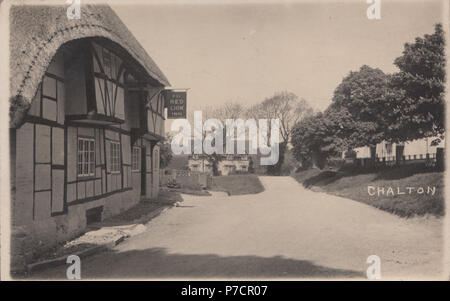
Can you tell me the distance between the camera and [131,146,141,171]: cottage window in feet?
54.7

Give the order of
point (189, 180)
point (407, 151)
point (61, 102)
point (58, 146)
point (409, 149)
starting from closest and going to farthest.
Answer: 1. point (58, 146)
2. point (61, 102)
3. point (189, 180)
4. point (409, 149)
5. point (407, 151)

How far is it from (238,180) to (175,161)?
2685 cm

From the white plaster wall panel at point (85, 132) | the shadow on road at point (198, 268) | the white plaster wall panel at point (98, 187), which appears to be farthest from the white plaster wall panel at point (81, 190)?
the shadow on road at point (198, 268)

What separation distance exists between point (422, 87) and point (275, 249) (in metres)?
12.4

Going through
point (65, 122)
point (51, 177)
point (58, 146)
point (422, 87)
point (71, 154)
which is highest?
point (422, 87)

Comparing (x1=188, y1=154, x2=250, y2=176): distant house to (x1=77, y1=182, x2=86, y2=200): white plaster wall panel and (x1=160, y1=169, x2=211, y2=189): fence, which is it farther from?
(x1=77, y1=182, x2=86, y2=200): white plaster wall panel

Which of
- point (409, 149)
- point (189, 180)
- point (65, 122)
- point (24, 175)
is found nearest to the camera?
point (24, 175)

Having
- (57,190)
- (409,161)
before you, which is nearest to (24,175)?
(57,190)

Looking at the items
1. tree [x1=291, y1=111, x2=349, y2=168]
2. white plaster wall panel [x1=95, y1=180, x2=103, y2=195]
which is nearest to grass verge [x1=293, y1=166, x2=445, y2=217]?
tree [x1=291, y1=111, x2=349, y2=168]

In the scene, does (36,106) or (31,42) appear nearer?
(31,42)

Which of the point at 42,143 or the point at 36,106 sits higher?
the point at 36,106

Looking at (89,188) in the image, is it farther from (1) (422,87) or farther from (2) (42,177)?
(1) (422,87)

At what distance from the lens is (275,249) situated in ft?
29.8

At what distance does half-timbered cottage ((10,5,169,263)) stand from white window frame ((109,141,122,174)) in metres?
0.04
